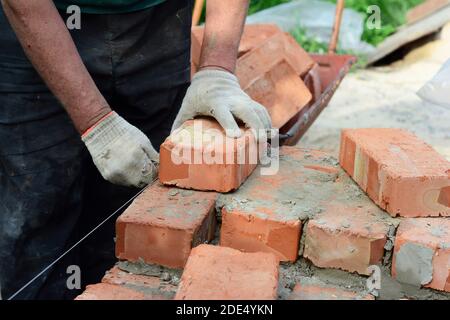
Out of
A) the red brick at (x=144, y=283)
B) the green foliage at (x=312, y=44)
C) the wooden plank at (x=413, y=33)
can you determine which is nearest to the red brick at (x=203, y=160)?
the red brick at (x=144, y=283)

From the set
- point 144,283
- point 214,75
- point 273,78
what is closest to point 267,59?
point 273,78

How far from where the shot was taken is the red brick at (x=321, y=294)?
1.86 metres

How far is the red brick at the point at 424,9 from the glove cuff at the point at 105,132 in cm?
587

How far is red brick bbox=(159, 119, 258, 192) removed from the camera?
85.3 inches

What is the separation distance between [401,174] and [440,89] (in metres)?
1.01

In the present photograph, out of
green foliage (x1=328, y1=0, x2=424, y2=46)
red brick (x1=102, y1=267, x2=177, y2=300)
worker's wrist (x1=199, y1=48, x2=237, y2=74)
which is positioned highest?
green foliage (x1=328, y1=0, x2=424, y2=46)

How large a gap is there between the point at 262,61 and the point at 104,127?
1.33 meters

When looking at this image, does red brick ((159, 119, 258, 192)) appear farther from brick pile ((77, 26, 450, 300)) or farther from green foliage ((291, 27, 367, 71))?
green foliage ((291, 27, 367, 71))

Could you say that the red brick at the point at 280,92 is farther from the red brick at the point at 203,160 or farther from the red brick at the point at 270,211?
the red brick at the point at 203,160

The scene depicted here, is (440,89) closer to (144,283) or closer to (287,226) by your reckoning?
(287,226)

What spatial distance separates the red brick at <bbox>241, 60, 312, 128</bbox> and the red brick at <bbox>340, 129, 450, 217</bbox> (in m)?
0.99

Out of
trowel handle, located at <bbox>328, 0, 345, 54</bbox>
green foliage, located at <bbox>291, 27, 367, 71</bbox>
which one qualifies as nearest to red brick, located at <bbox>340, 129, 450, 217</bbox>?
trowel handle, located at <bbox>328, 0, 345, 54</bbox>

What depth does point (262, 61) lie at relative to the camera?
3.47 metres

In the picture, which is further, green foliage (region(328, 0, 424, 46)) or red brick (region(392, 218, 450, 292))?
green foliage (region(328, 0, 424, 46))
